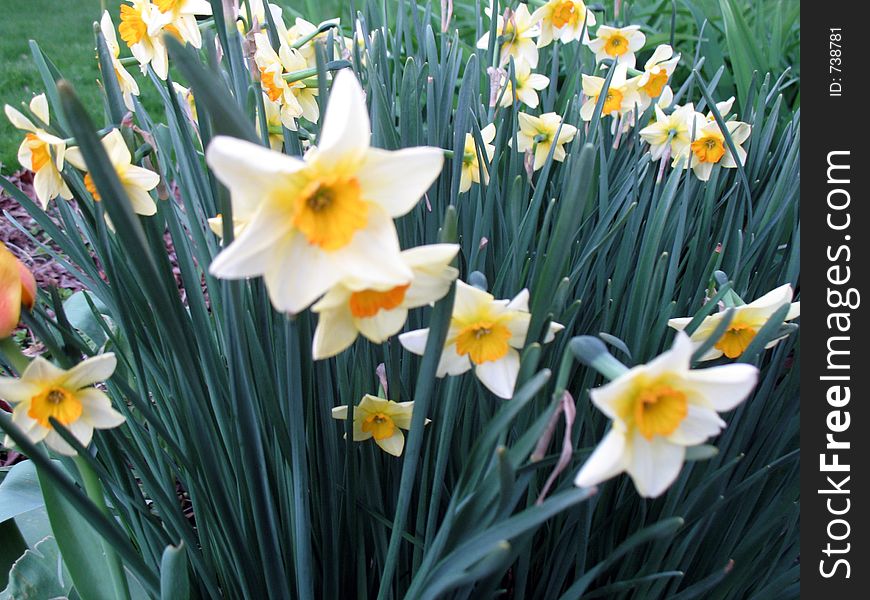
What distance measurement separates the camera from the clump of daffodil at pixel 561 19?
66.9 inches

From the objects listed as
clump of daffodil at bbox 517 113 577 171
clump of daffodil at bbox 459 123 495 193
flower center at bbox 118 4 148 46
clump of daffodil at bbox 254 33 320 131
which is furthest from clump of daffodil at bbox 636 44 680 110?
flower center at bbox 118 4 148 46

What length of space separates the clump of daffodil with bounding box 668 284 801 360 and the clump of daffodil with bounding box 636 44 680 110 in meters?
0.92

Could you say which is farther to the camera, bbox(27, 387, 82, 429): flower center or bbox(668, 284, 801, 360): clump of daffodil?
bbox(668, 284, 801, 360): clump of daffodil

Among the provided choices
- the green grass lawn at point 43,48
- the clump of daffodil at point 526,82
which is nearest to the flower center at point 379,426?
the clump of daffodil at point 526,82

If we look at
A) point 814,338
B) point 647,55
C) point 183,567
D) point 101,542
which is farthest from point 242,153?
point 647,55

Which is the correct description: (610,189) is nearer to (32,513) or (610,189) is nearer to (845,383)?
(845,383)

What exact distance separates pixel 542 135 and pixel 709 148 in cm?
36

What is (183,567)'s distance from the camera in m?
0.74

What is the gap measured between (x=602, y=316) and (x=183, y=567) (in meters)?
0.72

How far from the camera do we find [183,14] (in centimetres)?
109

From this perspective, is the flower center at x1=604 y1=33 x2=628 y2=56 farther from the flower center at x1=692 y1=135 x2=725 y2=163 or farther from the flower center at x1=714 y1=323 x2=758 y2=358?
the flower center at x1=714 y1=323 x2=758 y2=358

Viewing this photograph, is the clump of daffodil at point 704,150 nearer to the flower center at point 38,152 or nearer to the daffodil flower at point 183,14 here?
the daffodil flower at point 183,14

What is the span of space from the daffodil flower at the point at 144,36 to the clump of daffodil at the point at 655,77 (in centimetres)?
101

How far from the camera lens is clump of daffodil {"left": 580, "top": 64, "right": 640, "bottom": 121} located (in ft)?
5.21
